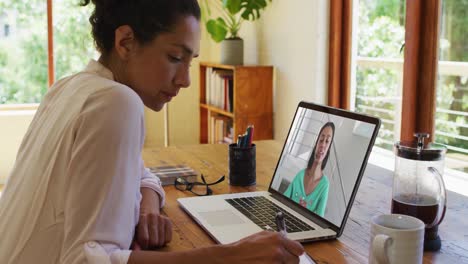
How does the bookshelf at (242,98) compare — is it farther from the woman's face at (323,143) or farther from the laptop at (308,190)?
the woman's face at (323,143)

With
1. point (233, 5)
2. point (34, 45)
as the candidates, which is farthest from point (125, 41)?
point (34, 45)

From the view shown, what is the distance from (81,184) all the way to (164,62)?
1.05ft

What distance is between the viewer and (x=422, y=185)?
1175 mm

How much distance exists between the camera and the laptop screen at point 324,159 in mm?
1188

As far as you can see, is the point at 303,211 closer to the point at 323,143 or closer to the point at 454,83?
the point at 323,143

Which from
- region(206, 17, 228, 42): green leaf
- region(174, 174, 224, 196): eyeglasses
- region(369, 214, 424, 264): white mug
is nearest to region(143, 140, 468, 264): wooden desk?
region(174, 174, 224, 196): eyeglasses

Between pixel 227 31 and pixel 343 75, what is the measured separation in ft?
3.38

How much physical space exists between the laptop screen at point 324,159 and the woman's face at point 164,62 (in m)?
0.39

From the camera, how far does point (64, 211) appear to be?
89 cm

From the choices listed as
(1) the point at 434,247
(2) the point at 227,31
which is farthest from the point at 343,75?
(1) the point at 434,247

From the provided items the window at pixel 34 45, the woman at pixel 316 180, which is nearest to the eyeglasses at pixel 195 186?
the woman at pixel 316 180

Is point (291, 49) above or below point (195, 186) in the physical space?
above

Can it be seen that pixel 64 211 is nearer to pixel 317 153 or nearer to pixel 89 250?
pixel 89 250

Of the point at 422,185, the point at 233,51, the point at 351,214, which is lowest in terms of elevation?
the point at 351,214
